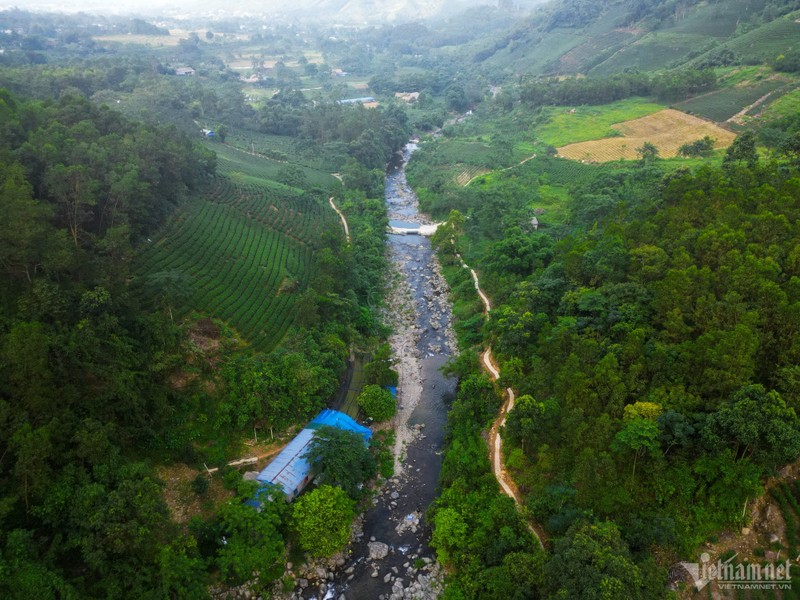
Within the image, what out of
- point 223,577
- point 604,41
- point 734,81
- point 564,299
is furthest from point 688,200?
point 604,41

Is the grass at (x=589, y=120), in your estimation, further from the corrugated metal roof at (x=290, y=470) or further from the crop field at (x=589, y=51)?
the corrugated metal roof at (x=290, y=470)

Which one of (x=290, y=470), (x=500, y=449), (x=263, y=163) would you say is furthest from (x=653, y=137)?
(x=290, y=470)

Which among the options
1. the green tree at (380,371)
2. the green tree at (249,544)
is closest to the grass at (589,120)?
the green tree at (380,371)

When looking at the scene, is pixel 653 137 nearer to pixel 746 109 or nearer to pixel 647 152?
pixel 647 152

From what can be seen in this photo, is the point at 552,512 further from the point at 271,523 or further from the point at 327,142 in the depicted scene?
the point at 327,142

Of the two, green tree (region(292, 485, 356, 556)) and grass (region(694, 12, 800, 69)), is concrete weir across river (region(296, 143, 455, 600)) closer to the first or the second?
green tree (region(292, 485, 356, 556))

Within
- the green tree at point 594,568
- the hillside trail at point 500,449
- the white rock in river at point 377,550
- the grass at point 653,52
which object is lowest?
the white rock in river at point 377,550

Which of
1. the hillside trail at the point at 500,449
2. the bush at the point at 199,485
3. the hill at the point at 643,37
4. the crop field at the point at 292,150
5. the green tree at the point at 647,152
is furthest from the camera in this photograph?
the hill at the point at 643,37
